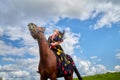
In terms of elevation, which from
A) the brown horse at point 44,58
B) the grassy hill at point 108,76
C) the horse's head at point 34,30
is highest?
the grassy hill at point 108,76

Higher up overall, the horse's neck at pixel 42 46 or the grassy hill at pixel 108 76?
the grassy hill at pixel 108 76

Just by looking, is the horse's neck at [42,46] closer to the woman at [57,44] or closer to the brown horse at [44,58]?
the brown horse at [44,58]

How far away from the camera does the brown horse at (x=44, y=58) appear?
11742mm

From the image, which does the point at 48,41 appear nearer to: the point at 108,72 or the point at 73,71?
the point at 73,71

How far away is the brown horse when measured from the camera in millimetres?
11742

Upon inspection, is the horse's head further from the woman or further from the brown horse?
the woman

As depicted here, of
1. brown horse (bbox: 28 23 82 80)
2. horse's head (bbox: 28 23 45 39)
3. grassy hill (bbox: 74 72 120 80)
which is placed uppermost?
grassy hill (bbox: 74 72 120 80)

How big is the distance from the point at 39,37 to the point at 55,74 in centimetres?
160

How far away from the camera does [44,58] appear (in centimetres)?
1192

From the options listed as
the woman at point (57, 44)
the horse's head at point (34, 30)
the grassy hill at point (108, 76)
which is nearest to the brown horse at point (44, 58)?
the horse's head at point (34, 30)

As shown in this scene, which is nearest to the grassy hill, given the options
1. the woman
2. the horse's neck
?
the woman

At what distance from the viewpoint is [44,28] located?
12203 mm

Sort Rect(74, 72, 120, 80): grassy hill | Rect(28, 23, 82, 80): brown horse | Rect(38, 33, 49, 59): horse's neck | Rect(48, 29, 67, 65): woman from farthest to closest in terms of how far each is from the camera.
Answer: Rect(74, 72, 120, 80): grassy hill < Rect(48, 29, 67, 65): woman < Rect(38, 33, 49, 59): horse's neck < Rect(28, 23, 82, 80): brown horse

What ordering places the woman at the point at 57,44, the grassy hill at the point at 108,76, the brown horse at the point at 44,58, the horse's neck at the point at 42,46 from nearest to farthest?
1. the brown horse at the point at 44,58
2. the horse's neck at the point at 42,46
3. the woman at the point at 57,44
4. the grassy hill at the point at 108,76
